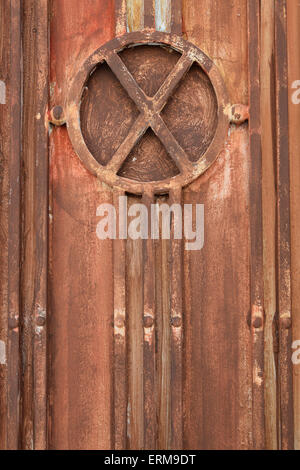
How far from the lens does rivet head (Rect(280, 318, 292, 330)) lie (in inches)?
73.4

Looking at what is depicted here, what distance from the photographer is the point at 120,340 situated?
190 cm

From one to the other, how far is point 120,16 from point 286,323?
1.25 meters

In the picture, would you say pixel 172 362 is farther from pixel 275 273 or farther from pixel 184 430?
pixel 275 273

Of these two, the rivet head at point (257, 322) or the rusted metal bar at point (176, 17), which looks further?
the rusted metal bar at point (176, 17)

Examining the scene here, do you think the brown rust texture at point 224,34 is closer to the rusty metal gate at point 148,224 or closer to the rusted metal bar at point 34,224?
the rusty metal gate at point 148,224

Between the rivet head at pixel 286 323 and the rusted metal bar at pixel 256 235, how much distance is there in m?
0.07

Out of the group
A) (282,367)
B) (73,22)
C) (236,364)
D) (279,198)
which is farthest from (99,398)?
(73,22)

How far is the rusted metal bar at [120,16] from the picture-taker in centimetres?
200

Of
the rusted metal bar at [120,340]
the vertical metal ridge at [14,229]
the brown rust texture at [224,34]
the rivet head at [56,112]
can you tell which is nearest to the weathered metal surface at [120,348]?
the rusted metal bar at [120,340]

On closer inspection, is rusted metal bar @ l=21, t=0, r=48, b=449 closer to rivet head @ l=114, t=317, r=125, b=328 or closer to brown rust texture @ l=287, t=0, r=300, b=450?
rivet head @ l=114, t=317, r=125, b=328

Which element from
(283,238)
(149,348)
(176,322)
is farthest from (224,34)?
(149,348)

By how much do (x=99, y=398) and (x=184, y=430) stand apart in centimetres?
32

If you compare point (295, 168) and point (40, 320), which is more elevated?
point (295, 168)

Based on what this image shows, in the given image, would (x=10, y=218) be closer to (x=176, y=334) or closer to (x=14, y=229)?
(x=14, y=229)
